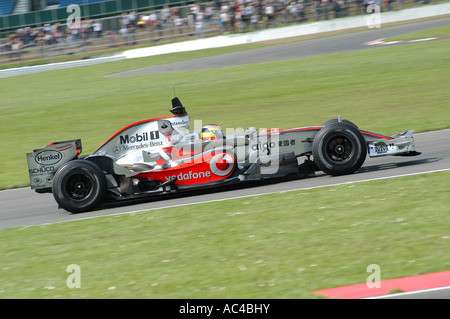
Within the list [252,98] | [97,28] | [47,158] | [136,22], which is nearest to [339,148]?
[47,158]

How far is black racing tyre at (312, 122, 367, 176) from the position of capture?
9.05 metres

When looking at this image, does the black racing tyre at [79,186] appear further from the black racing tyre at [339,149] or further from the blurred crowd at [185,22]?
the blurred crowd at [185,22]

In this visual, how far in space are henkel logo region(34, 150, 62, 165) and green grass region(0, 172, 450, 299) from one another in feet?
4.01

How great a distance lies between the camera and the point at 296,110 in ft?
56.1

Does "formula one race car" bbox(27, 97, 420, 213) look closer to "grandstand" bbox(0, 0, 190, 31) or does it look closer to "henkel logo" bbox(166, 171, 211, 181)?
"henkel logo" bbox(166, 171, 211, 181)

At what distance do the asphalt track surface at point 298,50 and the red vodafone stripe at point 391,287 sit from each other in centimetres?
2251

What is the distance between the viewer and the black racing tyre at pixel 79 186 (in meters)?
9.38

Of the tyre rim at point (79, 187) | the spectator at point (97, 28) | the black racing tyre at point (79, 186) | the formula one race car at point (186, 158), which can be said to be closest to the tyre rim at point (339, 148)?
the formula one race car at point (186, 158)

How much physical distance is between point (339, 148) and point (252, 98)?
1080 cm

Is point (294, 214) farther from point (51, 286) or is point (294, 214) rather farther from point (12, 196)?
point (12, 196)

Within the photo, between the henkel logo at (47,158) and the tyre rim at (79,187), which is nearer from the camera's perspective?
the tyre rim at (79,187)

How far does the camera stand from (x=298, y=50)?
94.8 feet
